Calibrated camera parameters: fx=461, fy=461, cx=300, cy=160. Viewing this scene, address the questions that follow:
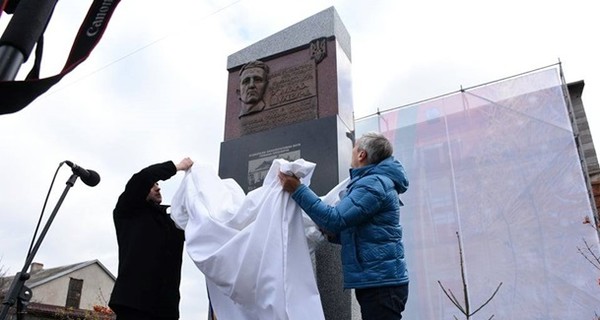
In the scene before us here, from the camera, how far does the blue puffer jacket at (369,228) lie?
2212 millimetres

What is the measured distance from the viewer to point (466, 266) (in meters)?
8.30

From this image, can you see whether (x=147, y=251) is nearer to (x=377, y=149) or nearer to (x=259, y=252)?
(x=259, y=252)

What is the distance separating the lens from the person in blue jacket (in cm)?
218

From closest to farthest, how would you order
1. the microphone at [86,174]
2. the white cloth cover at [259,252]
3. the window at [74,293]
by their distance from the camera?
the white cloth cover at [259,252]
the microphone at [86,174]
the window at [74,293]

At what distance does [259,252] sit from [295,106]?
2116 mm

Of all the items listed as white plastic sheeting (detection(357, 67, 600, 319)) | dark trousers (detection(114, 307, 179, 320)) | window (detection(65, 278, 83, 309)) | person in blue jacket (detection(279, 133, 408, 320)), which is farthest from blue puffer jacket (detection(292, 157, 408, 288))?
window (detection(65, 278, 83, 309))

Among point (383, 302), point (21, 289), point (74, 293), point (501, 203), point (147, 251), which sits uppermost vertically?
point (74, 293)

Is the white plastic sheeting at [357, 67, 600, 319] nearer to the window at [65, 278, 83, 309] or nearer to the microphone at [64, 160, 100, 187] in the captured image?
the microphone at [64, 160, 100, 187]

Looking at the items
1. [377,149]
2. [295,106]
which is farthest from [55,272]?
[377,149]

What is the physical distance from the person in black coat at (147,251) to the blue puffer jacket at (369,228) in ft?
3.42

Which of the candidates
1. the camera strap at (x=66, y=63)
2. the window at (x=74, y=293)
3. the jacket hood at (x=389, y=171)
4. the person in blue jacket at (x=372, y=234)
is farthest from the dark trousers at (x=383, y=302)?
the window at (x=74, y=293)

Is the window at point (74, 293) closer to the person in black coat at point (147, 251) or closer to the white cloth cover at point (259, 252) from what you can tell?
the person in black coat at point (147, 251)

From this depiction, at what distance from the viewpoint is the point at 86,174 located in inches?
119

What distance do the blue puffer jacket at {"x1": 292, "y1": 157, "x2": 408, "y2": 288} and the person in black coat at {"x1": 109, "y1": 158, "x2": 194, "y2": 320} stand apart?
41.1 inches
